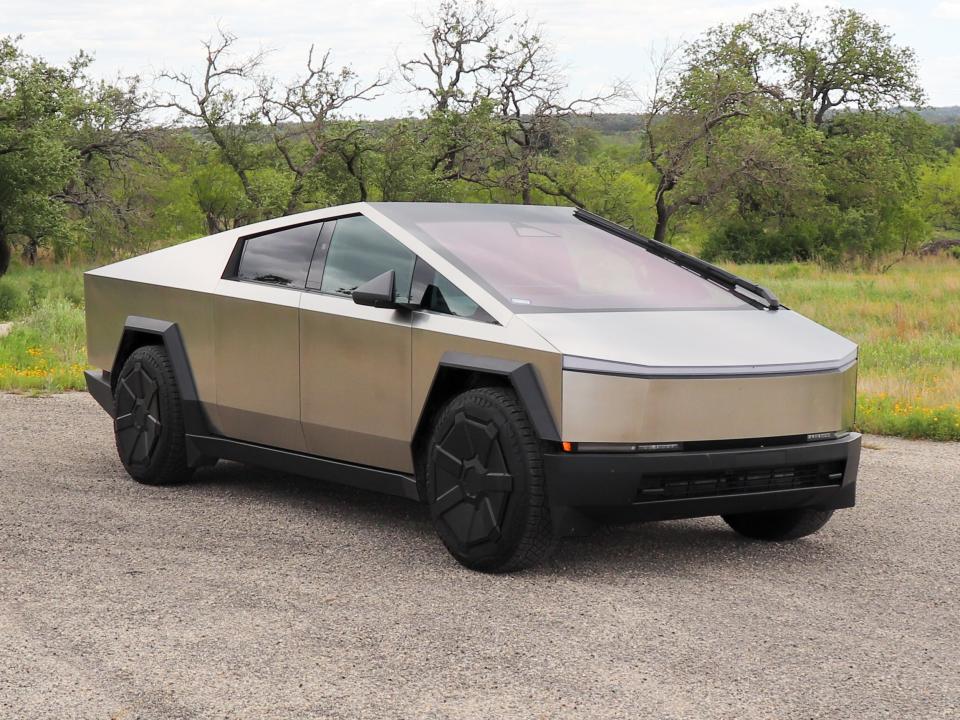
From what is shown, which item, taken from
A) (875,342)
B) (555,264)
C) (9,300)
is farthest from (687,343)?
(9,300)

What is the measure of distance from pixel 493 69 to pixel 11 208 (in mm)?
20442

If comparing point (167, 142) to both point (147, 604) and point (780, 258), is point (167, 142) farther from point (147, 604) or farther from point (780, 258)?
point (147, 604)

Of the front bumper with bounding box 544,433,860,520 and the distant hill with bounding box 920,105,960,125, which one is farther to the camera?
the distant hill with bounding box 920,105,960,125

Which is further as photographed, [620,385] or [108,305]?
[108,305]

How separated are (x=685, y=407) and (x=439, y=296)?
4.01 ft

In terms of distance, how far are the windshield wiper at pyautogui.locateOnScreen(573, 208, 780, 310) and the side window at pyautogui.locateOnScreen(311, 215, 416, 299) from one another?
1065mm

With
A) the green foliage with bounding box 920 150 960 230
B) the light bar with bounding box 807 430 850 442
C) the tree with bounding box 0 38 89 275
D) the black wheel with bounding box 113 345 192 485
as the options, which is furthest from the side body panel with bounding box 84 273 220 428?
the green foliage with bounding box 920 150 960 230

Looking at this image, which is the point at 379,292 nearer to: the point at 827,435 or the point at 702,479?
the point at 702,479

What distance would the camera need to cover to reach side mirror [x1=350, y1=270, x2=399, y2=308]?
513cm

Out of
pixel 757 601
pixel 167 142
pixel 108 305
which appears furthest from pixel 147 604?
pixel 167 142

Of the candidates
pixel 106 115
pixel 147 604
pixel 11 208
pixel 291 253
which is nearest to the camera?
pixel 147 604

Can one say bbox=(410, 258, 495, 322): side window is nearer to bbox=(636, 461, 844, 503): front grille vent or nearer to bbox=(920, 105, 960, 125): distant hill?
bbox=(636, 461, 844, 503): front grille vent

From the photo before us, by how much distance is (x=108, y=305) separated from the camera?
7.08 meters

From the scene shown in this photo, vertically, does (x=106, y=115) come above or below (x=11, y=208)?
above
